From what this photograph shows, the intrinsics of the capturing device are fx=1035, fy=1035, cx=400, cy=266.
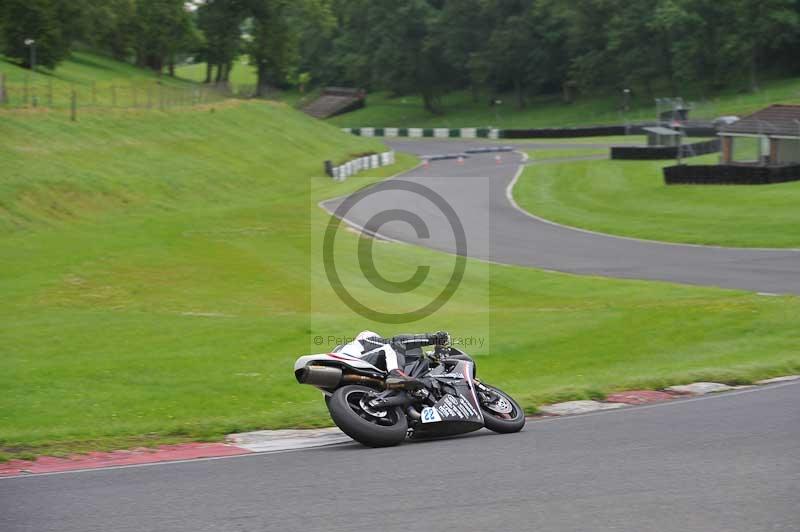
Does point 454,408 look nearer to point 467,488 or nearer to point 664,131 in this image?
point 467,488

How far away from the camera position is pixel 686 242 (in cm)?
3497

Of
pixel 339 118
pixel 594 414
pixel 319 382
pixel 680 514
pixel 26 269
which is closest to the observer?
pixel 680 514

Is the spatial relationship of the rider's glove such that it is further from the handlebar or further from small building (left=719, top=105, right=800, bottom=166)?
small building (left=719, top=105, right=800, bottom=166)

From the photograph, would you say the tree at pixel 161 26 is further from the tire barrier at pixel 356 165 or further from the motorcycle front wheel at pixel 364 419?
the motorcycle front wheel at pixel 364 419

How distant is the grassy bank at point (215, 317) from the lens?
1326cm

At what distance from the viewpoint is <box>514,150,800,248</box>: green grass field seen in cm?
3559

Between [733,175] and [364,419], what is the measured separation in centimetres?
3850

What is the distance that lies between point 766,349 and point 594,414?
5.84 metres

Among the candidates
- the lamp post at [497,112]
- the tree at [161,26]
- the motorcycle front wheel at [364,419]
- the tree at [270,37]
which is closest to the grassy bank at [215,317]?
the motorcycle front wheel at [364,419]

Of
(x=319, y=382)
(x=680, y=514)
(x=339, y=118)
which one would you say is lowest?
(x=680, y=514)

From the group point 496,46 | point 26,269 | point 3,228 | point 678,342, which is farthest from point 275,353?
point 496,46

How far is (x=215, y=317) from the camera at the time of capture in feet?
67.2

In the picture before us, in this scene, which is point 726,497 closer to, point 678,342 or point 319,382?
point 319,382

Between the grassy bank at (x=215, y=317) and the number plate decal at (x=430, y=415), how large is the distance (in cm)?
193
